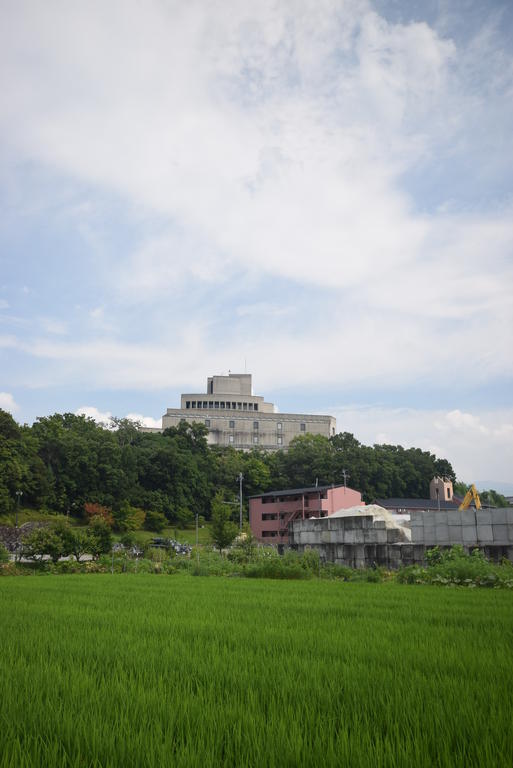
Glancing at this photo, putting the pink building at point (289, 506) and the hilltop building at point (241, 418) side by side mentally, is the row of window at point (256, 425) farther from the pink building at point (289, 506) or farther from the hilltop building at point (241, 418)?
the pink building at point (289, 506)

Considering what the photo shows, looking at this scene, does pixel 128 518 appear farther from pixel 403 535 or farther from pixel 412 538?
pixel 412 538

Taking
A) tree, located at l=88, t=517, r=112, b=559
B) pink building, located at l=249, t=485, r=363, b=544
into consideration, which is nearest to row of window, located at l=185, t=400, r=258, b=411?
pink building, located at l=249, t=485, r=363, b=544

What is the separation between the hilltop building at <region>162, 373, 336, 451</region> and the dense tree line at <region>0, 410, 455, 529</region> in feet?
91.1

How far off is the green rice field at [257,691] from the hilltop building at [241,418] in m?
110

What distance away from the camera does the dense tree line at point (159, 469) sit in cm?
6047

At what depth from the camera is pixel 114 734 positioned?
3412 mm

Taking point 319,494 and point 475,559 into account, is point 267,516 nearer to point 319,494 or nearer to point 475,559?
point 319,494

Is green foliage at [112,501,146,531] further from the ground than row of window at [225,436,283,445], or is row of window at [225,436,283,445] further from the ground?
row of window at [225,436,283,445]

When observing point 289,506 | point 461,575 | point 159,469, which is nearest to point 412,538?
point 461,575

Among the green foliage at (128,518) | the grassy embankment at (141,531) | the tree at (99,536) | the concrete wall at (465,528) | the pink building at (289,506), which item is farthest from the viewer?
the green foliage at (128,518)

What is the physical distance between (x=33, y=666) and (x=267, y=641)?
102 inches

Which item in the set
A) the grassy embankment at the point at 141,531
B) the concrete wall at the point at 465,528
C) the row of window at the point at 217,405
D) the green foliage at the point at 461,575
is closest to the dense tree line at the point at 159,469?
the grassy embankment at the point at 141,531

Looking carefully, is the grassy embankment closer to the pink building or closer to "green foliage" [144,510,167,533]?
"green foliage" [144,510,167,533]

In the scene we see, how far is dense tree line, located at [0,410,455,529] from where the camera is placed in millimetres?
60469
